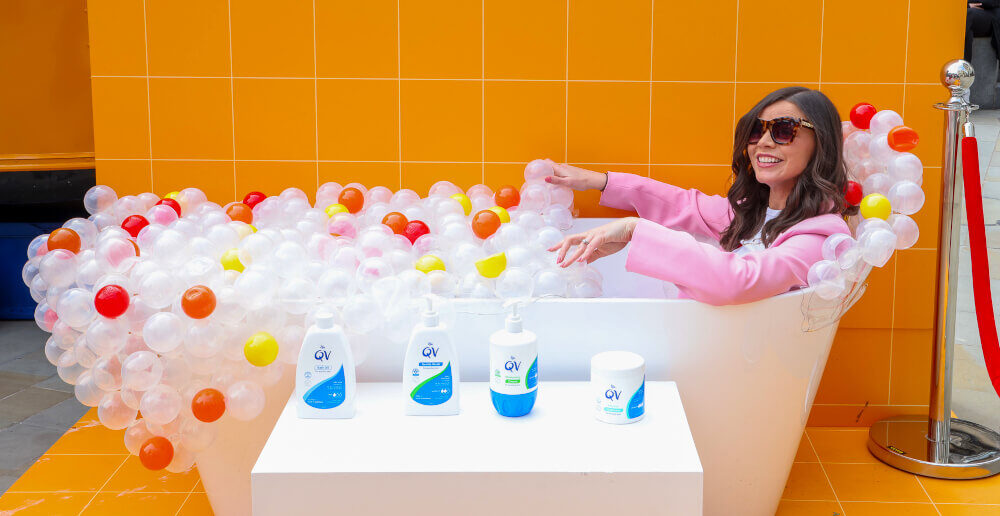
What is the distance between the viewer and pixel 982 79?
5.75 metres

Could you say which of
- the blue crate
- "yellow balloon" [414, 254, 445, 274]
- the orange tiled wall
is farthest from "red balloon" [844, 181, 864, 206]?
the blue crate

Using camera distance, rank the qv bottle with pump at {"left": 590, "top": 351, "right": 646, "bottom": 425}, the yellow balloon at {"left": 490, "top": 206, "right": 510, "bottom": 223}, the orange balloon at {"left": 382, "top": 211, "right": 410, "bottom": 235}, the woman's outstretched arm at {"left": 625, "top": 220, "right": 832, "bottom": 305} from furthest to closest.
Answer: the yellow balloon at {"left": 490, "top": 206, "right": 510, "bottom": 223}, the orange balloon at {"left": 382, "top": 211, "right": 410, "bottom": 235}, the woman's outstretched arm at {"left": 625, "top": 220, "right": 832, "bottom": 305}, the qv bottle with pump at {"left": 590, "top": 351, "right": 646, "bottom": 425}

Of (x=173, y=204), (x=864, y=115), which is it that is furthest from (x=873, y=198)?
(x=173, y=204)

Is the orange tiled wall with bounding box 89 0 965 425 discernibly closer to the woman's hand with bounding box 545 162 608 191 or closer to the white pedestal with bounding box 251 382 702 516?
the woman's hand with bounding box 545 162 608 191

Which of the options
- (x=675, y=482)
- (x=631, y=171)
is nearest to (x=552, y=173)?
(x=631, y=171)

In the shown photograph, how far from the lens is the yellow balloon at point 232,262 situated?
1.91 meters

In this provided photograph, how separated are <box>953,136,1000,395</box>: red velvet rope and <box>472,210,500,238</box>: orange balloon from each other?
1327 millimetres

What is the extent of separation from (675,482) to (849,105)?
1817 millimetres

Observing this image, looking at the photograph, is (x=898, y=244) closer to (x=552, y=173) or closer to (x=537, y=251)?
(x=537, y=251)

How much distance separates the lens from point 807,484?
2.50 metres

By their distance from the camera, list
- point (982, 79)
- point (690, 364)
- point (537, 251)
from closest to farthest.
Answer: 1. point (690, 364)
2. point (537, 251)
3. point (982, 79)

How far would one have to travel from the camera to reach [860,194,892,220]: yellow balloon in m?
2.08

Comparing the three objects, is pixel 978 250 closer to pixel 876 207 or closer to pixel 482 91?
pixel 876 207

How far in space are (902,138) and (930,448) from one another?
1.03m
